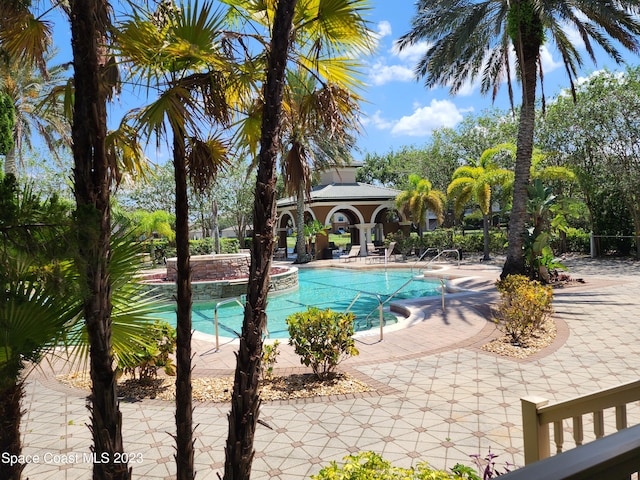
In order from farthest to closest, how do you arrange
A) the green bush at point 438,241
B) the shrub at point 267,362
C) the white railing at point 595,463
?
the green bush at point 438,241
the shrub at point 267,362
the white railing at point 595,463

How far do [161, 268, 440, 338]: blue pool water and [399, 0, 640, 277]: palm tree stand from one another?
453cm

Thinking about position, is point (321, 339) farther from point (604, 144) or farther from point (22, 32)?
point (604, 144)

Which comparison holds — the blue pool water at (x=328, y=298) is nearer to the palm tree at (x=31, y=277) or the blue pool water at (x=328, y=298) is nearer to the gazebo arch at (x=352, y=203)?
the gazebo arch at (x=352, y=203)

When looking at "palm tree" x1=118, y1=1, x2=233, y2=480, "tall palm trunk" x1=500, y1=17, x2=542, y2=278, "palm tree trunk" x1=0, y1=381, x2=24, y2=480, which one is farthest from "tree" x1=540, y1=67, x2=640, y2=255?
"palm tree trunk" x1=0, y1=381, x2=24, y2=480

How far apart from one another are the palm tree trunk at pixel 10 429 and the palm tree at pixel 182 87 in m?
1.06

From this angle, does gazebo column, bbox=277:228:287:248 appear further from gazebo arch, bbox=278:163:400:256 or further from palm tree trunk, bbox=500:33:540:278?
palm tree trunk, bbox=500:33:540:278

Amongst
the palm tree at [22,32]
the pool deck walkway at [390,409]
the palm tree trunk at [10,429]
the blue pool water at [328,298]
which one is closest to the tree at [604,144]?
the blue pool water at [328,298]

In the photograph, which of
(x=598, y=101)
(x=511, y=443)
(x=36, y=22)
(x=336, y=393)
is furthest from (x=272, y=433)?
(x=598, y=101)

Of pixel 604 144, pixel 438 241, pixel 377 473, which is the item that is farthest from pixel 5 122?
pixel 604 144

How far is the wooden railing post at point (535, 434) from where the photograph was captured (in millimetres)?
3104

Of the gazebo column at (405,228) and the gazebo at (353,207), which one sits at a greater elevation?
the gazebo at (353,207)

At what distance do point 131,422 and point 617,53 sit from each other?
54.6 feet

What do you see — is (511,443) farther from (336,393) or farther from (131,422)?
(131,422)

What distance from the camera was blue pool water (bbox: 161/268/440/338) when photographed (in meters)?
12.2
